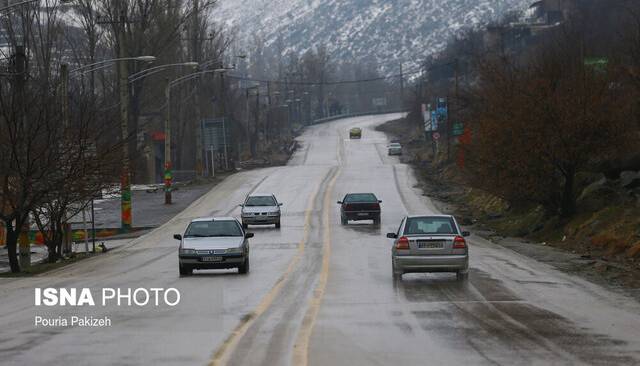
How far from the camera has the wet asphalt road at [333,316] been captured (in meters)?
14.3

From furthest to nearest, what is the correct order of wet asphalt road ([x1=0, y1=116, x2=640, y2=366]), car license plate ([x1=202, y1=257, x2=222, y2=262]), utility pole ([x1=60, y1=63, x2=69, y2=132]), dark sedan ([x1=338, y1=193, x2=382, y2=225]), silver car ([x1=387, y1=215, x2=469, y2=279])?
dark sedan ([x1=338, y1=193, x2=382, y2=225]), utility pole ([x1=60, y1=63, x2=69, y2=132]), car license plate ([x1=202, y1=257, x2=222, y2=262]), silver car ([x1=387, y1=215, x2=469, y2=279]), wet asphalt road ([x1=0, y1=116, x2=640, y2=366])

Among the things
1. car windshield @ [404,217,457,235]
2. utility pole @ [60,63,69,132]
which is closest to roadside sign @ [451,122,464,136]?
utility pole @ [60,63,69,132]

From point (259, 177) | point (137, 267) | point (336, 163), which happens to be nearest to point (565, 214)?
point (137, 267)

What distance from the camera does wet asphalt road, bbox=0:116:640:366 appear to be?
47.0ft

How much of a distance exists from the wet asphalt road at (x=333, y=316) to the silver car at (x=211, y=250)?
1.44 feet

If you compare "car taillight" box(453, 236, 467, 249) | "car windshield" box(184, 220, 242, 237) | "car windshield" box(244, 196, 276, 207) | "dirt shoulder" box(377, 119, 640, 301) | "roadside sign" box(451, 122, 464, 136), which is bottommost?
"dirt shoulder" box(377, 119, 640, 301)

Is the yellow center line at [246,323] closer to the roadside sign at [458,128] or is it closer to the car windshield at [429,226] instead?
the car windshield at [429,226]

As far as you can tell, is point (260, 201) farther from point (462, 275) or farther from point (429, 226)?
point (462, 275)

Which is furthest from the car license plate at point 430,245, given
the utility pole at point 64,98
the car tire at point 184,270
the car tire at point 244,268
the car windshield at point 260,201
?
the car windshield at point 260,201

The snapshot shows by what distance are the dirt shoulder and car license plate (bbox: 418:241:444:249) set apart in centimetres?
394

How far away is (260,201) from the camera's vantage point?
55375mm

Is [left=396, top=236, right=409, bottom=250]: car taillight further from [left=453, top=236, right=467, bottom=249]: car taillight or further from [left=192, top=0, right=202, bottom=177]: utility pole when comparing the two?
[left=192, top=0, right=202, bottom=177]: utility pole

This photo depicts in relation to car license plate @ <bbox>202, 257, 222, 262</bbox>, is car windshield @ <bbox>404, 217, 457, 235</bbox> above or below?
above

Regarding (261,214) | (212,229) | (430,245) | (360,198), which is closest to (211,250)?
(212,229)
